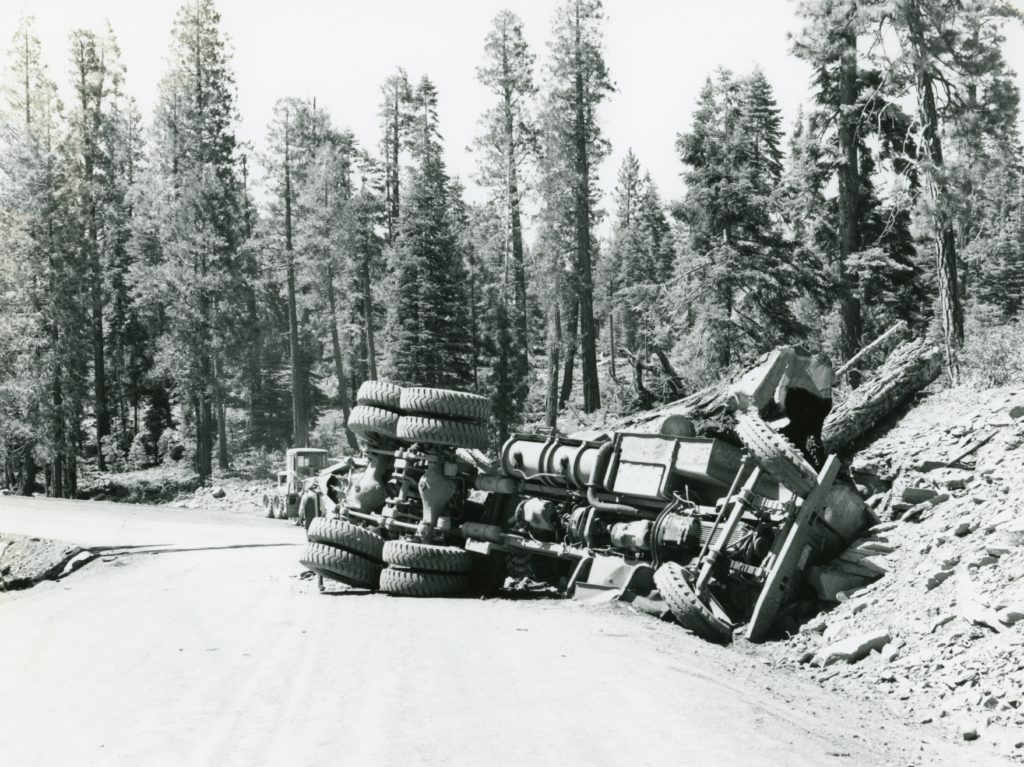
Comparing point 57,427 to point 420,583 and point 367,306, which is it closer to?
point 367,306

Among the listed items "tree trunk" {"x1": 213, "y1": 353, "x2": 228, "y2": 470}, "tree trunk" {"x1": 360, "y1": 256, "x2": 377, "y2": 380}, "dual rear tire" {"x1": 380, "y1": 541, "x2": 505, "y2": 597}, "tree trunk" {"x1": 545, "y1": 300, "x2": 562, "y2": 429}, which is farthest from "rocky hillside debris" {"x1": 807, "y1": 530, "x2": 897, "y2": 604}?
"tree trunk" {"x1": 360, "y1": 256, "x2": 377, "y2": 380}

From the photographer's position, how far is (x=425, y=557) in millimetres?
11477

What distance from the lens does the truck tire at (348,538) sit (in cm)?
1184

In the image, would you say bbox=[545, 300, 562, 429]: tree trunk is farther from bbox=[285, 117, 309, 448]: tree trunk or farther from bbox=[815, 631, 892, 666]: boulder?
bbox=[815, 631, 892, 666]: boulder

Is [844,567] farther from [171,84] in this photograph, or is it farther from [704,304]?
[171,84]

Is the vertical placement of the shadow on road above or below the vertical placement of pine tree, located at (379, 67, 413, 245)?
below

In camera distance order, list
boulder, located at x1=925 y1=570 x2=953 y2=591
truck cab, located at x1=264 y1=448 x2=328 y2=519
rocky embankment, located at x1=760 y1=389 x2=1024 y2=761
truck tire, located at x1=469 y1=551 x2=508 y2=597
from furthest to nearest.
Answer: truck cab, located at x1=264 y1=448 x2=328 y2=519
truck tire, located at x1=469 y1=551 x2=508 y2=597
boulder, located at x1=925 y1=570 x2=953 y2=591
rocky embankment, located at x1=760 y1=389 x2=1024 y2=761

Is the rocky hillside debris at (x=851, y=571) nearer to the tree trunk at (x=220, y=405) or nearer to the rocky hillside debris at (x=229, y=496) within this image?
the rocky hillside debris at (x=229, y=496)

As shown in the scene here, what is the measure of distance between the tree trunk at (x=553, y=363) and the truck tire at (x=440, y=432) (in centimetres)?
2419

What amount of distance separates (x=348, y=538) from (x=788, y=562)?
5767 mm

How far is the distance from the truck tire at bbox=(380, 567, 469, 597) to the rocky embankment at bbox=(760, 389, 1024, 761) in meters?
4.42

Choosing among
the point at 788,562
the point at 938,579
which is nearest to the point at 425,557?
the point at 788,562

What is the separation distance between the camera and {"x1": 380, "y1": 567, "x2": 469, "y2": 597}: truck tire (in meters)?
11.5

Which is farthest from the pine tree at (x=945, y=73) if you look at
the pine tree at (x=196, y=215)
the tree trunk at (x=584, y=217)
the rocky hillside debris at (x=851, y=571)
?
the pine tree at (x=196, y=215)
